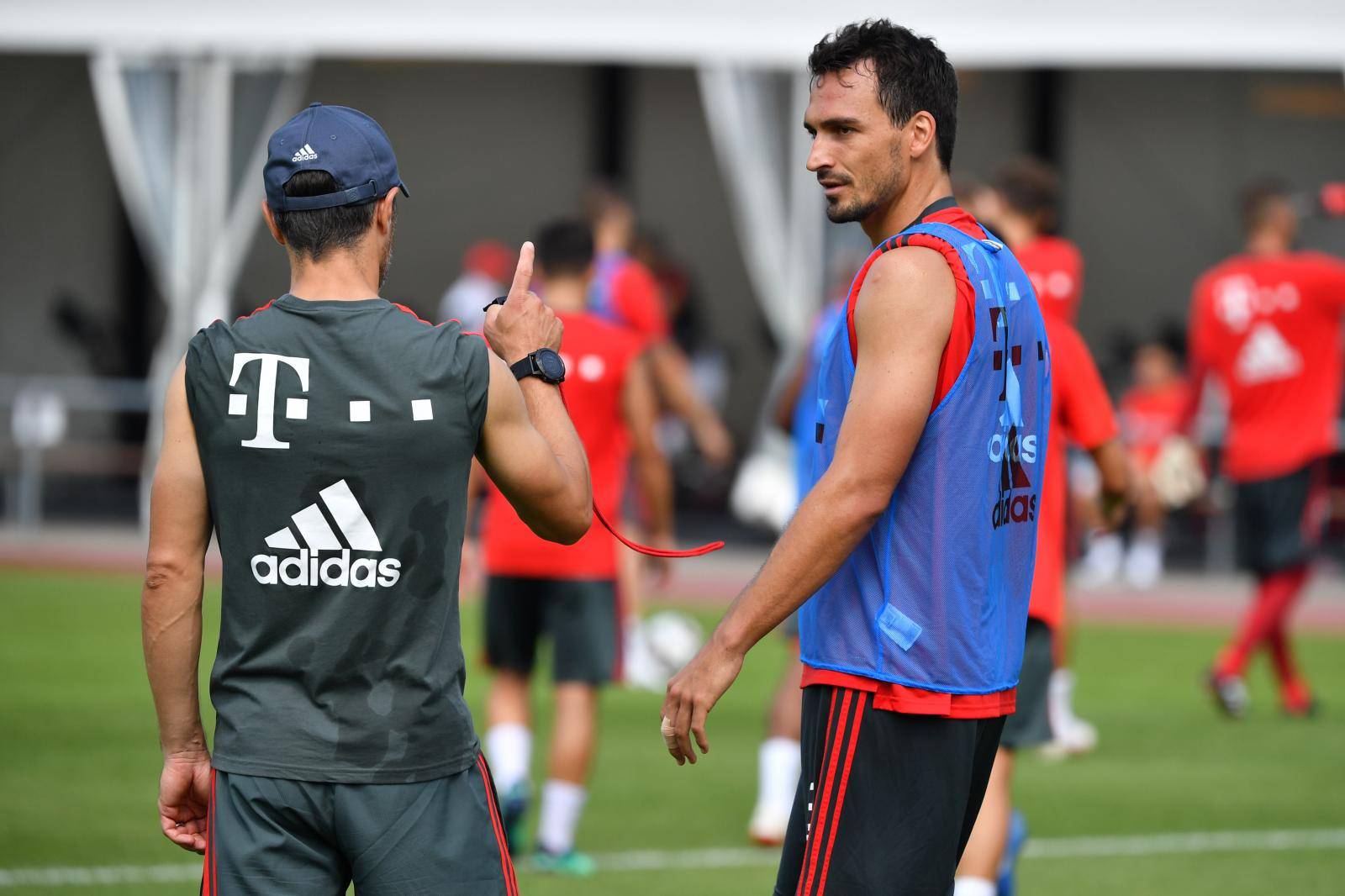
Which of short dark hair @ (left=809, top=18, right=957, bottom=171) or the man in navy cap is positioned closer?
the man in navy cap

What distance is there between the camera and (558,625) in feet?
23.3

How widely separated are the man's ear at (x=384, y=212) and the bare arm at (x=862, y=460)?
92cm

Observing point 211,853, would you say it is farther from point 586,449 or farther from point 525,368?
point 586,449

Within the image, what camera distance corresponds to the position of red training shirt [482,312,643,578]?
708 cm

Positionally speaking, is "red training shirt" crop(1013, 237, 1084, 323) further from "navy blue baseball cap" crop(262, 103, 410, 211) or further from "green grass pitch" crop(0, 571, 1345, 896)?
"navy blue baseball cap" crop(262, 103, 410, 211)

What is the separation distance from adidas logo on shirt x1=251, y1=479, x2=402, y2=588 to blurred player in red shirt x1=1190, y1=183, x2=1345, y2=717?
7.80m

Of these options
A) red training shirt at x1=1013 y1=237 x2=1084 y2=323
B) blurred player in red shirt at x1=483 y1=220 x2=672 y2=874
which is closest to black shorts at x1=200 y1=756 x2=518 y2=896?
blurred player in red shirt at x1=483 y1=220 x2=672 y2=874

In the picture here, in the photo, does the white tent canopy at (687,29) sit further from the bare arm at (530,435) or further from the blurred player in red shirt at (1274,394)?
the bare arm at (530,435)

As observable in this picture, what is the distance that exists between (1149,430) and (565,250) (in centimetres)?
1115

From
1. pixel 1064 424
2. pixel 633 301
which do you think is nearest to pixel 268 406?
pixel 1064 424

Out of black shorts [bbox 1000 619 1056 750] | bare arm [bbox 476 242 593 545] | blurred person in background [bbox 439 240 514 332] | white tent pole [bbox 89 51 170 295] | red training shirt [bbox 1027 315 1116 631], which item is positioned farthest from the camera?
white tent pole [bbox 89 51 170 295]

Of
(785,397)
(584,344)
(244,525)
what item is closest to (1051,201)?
(785,397)

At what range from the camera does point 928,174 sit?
3795 mm

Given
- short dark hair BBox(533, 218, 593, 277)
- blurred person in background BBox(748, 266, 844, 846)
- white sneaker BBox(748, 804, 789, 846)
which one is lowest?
white sneaker BBox(748, 804, 789, 846)
